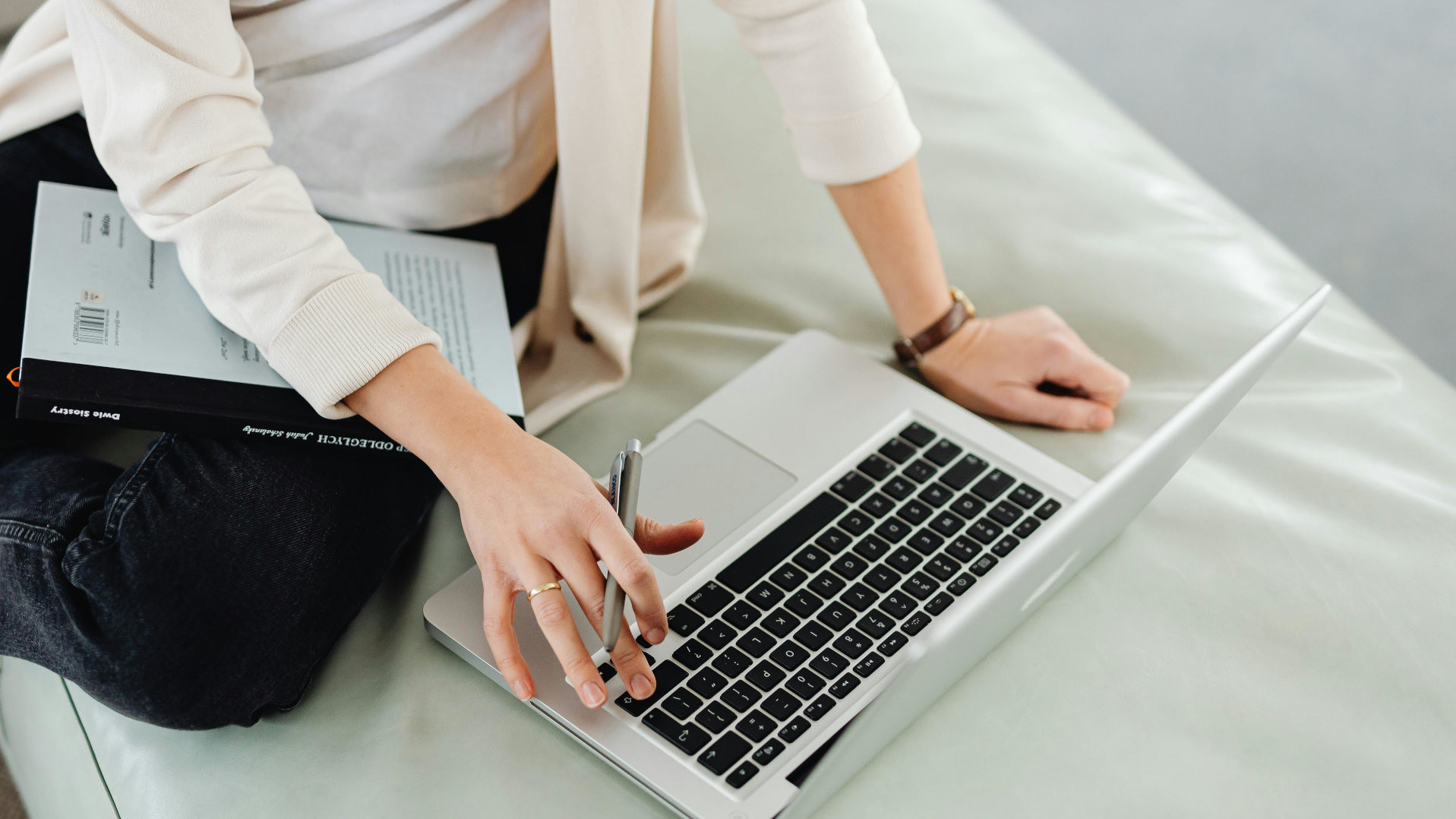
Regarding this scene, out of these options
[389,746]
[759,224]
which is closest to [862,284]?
[759,224]

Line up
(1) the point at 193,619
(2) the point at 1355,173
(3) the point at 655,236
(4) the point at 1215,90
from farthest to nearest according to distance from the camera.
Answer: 1. (4) the point at 1215,90
2. (2) the point at 1355,173
3. (3) the point at 655,236
4. (1) the point at 193,619

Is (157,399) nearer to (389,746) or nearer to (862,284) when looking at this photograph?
(389,746)

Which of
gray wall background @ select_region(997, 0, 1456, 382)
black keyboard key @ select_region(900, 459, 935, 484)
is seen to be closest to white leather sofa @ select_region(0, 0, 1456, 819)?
black keyboard key @ select_region(900, 459, 935, 484)

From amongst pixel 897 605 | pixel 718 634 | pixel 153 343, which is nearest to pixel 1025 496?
pixel 897 605

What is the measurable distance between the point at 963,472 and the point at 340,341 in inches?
15.6

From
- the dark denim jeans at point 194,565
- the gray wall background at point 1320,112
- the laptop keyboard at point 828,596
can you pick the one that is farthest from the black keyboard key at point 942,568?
the gray wall background at point 1320,112

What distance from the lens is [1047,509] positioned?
72 centimetres

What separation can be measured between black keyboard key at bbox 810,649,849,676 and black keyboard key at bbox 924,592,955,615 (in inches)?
2.6

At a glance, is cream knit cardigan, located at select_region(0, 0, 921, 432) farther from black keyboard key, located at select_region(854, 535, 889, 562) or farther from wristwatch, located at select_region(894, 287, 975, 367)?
black keyboard key, located at select_region(854, 535, 889, 562)

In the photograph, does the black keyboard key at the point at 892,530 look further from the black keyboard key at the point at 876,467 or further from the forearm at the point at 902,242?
the forearm at the point at 902,242

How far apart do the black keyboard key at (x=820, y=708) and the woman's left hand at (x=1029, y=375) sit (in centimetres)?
31

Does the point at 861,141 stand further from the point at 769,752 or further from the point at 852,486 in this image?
the point at 769,752

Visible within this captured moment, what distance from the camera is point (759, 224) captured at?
101cm

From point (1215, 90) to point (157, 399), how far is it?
200 centimetres
